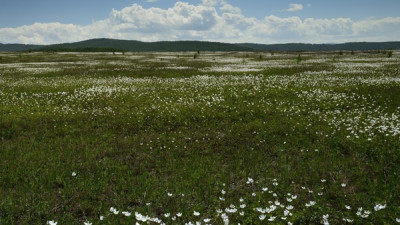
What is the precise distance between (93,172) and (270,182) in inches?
194

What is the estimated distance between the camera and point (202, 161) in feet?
27.9

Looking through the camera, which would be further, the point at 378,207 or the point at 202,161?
the point at 202,161

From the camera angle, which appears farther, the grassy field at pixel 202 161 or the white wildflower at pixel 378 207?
the grassy field at pixel 202 161

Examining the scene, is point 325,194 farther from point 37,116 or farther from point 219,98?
point 37,116

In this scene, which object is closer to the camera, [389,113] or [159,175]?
[159,175]

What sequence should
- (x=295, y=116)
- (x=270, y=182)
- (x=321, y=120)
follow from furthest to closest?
1. (x=295, y=116)
2. (x=321, y=120)
3. (x=270, y=182)

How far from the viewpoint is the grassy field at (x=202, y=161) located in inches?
226

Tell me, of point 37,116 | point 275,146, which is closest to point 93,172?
point 275,146

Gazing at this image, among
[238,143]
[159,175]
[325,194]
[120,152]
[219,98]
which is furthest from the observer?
[219,98]

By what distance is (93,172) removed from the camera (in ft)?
25.3

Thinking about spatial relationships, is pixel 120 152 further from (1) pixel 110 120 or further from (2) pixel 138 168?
(1) pixel 110 120

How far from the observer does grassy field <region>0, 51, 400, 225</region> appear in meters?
5.75

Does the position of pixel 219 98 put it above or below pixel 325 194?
above

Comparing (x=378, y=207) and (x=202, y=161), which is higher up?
(x=378, y=207)
